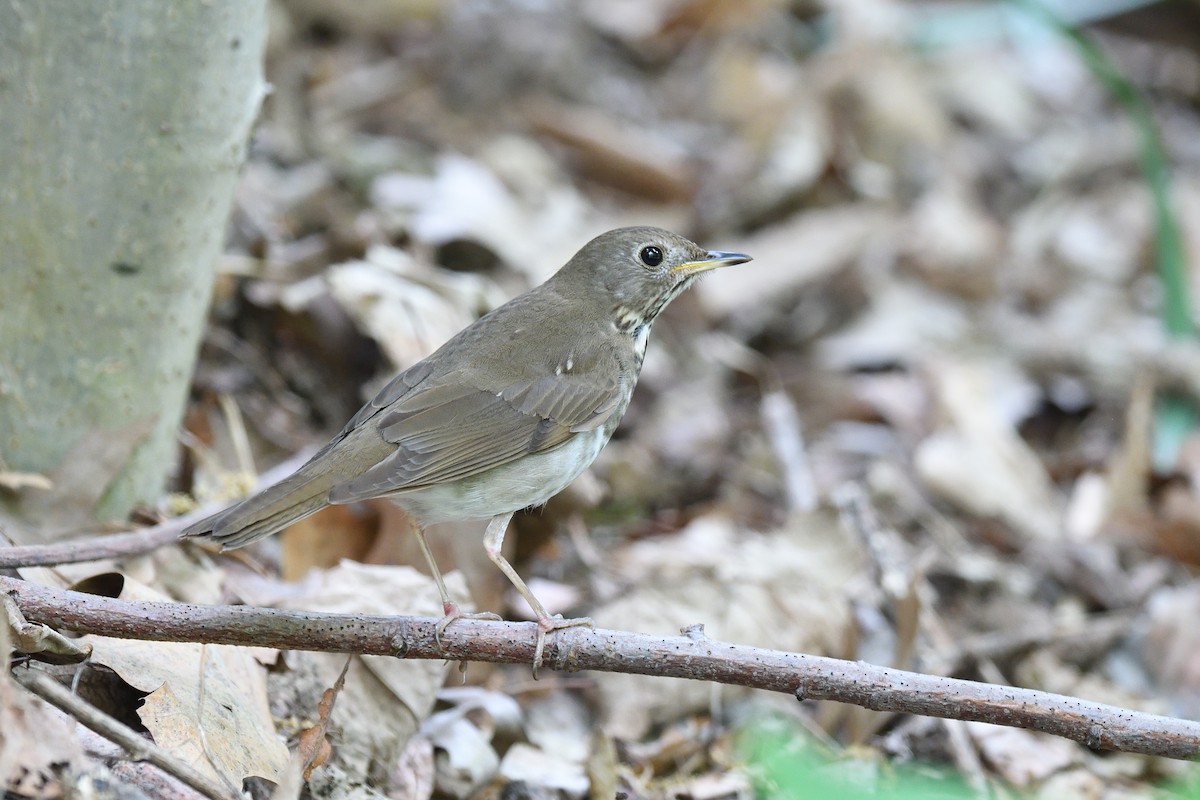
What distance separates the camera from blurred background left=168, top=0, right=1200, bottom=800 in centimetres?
440

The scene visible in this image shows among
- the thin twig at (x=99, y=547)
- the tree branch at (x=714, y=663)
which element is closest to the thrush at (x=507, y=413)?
the tree branch at (x=714, y=663)

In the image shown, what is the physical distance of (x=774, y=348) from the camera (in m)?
7.66

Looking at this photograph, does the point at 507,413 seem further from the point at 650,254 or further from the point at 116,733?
the point at 116,733

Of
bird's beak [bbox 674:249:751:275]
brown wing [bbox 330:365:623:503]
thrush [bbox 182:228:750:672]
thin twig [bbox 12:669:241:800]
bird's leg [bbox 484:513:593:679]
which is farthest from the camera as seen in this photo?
bird's beak [bbox 674:249:751:275]

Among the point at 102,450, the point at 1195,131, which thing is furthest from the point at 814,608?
the point at 1195,131

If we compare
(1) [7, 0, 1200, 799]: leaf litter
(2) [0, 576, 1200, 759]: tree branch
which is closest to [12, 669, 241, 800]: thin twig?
(1) [7, 0, 1200, 799]: leaf litter

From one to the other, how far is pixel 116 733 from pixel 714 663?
1252 millimetres

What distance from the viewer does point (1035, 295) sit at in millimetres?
8656

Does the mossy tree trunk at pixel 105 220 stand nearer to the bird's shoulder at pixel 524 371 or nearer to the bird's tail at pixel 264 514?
the bird's shoulder at pixel 524 371

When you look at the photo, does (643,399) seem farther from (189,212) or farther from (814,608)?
(189,212)

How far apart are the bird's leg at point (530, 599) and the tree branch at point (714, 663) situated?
3.2 inches

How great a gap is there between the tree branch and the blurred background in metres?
0.50

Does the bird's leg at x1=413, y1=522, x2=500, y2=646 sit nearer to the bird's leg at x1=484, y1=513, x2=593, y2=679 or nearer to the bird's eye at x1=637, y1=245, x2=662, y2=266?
the bird's leg at x1=484, y1=513, x2=593, y2=679

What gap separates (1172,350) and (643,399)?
9.82 ft
